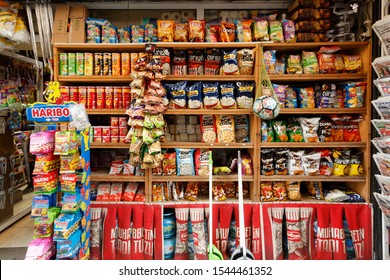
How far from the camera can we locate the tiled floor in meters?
3.83

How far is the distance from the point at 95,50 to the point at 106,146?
43.8 inches

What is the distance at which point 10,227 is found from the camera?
4406 millimetres

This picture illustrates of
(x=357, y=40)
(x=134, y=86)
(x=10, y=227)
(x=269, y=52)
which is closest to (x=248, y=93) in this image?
(x=269, y=52)

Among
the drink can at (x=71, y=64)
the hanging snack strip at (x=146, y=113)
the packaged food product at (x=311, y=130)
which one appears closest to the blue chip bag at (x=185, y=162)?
the hanging snack strip at (x=146, y=113)

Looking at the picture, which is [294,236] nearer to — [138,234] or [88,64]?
[138,234]

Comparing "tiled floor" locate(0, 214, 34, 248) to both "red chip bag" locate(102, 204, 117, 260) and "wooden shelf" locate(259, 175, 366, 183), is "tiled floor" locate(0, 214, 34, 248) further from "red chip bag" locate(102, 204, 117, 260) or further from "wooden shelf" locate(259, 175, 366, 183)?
"wooden shelf" locate(259, 175, 366, 183)

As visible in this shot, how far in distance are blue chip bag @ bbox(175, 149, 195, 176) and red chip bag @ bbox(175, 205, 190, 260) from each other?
0.39 metres

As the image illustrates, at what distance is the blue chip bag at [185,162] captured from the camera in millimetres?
3387

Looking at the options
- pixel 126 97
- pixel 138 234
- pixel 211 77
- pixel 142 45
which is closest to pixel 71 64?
pixel 126 97

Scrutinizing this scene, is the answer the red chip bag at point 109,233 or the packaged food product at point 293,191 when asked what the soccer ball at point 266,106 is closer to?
the packaged food product at point 293,191

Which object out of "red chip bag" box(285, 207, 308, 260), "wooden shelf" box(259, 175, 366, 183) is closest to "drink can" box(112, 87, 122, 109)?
"wooden shelf" box(259, 175, 366, 183)

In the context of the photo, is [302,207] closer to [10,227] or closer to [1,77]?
[10,227]

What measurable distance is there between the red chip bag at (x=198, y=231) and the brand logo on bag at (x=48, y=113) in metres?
1.67
